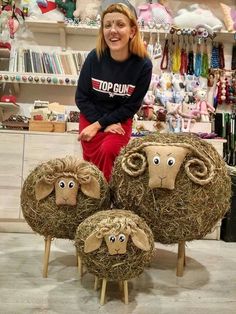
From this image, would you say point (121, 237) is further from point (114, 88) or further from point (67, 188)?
point (114, 88)

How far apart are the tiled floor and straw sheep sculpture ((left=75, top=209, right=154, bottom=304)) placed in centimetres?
12

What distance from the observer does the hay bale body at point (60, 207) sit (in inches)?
63.6

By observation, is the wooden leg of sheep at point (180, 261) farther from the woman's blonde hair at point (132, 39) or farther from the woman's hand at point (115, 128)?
the woman's blonde hair at point (132, 39)

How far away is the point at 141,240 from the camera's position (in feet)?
4.61

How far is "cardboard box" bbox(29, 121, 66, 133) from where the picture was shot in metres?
2.69

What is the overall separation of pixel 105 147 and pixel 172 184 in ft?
1.45

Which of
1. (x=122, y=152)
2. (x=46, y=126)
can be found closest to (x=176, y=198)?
(x=122, y=152)

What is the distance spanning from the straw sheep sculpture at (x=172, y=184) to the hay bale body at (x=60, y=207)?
9 centimetres

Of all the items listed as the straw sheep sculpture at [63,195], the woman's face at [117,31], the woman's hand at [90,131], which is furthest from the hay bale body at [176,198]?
the woman's face at [117,31]

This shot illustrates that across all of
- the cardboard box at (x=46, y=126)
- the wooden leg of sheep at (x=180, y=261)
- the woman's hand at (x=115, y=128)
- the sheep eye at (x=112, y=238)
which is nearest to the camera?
the sheep eye at (x=112, y=238)

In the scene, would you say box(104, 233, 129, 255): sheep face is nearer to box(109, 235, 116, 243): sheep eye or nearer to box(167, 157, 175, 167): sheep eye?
box(109, 235, 116, 243): sheep eye

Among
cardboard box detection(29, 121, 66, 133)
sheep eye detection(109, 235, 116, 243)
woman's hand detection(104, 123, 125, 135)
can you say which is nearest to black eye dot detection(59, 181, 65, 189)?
sheep eye detection(109, 235, 116, 243)

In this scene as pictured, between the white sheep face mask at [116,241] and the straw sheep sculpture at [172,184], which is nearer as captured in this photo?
the white sheep face mask at [116,241]

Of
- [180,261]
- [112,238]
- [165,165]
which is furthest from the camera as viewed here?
[180,261]
